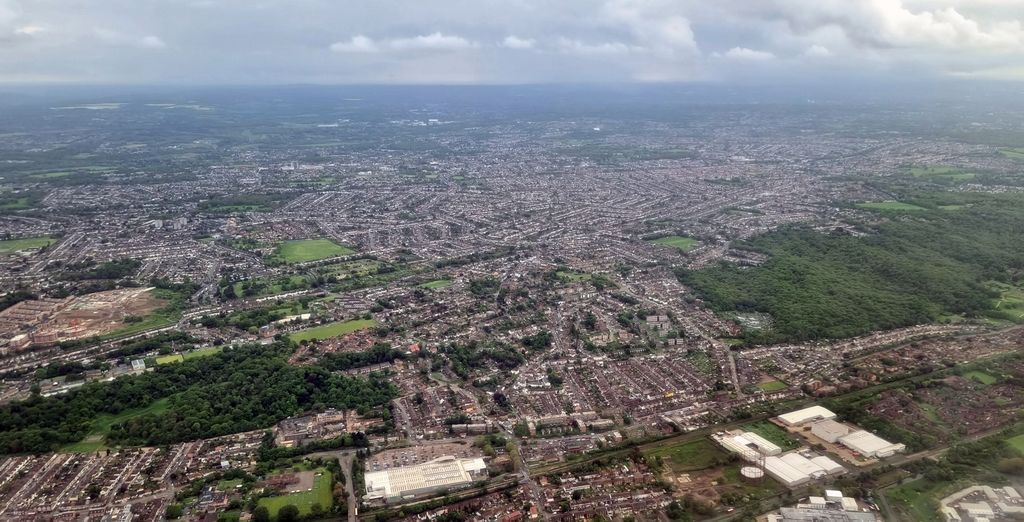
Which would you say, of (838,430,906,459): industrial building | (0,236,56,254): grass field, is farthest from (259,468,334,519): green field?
(0,236,56,254): grass field

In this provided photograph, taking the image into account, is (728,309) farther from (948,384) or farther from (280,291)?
(280,291)

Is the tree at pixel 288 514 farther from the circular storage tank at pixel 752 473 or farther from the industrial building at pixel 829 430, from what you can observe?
the industrial building at pixel 829 430

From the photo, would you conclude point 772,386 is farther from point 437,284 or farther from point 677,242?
point 677,242

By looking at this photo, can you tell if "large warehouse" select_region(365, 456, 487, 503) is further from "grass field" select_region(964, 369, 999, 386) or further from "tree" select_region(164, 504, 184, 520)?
"grass field" select_region(964, 369, 999, 386)

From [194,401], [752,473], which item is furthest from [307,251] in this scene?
[752,473]

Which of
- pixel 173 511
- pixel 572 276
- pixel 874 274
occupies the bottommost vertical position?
pixel 173 511

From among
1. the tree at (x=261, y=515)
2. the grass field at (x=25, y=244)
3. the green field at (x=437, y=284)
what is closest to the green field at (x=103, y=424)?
the tree at (x=261, y=515)
